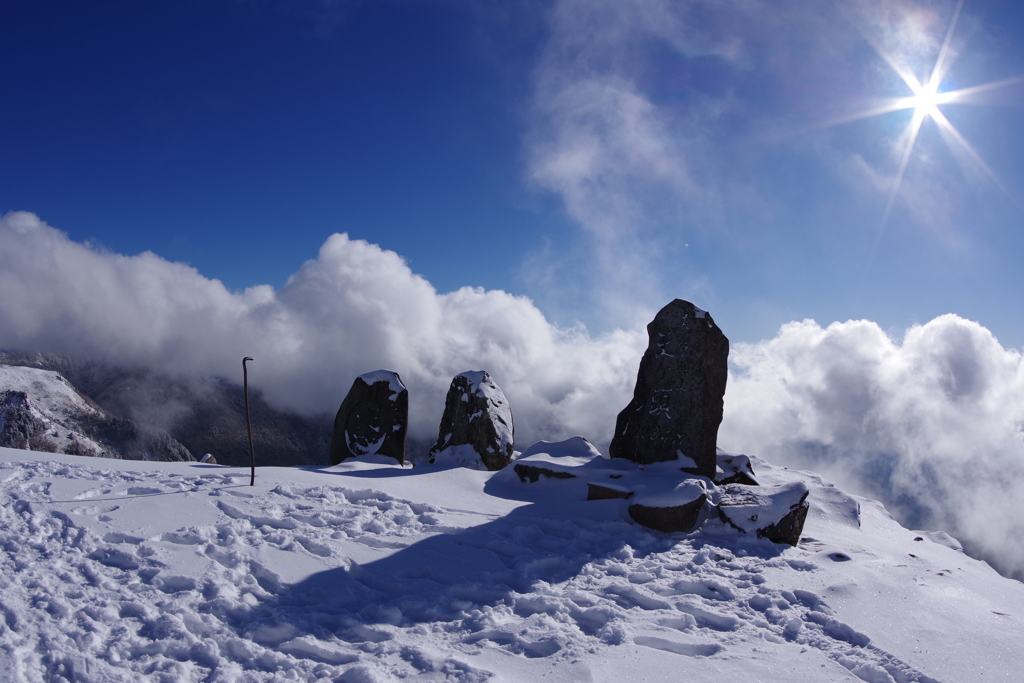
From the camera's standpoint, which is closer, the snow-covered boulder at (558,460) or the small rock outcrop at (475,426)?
the snow-covered boulder at (558,460)

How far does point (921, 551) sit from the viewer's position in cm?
802

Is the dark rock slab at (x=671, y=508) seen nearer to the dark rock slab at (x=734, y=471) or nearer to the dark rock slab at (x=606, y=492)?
the dark rock slab at (x=606, y=492)

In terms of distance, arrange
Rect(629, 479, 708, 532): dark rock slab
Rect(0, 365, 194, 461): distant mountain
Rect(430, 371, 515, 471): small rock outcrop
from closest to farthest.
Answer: Rect(629, 479, 708, 532): dark rock slab, Rect(430, 371, 515, 471): small rock outcrop, Rect(0, 365, 194, 461): distant mountain

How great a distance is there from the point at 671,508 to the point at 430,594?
376cm

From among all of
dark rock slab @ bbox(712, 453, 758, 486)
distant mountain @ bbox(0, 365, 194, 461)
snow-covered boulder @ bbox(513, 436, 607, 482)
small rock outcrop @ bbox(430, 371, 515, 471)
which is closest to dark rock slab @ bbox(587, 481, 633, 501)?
snow-covered boulder @ bbox(513, 436, 607, 482)

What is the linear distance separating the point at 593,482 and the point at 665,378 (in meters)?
2.83

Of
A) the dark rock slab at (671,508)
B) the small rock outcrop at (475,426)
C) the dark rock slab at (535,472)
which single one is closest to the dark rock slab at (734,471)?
the dark rock slab at (671,508)

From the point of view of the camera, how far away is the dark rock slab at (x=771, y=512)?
7.19 metres

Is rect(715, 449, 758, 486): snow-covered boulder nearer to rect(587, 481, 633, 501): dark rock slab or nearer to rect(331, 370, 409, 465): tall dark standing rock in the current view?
rect(587, 481, 633, 501): dark rock slab

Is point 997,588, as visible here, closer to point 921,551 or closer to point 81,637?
point 921,551

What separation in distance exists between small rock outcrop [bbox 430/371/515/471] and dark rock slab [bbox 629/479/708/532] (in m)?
5.71

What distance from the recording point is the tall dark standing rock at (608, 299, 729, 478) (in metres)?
9.83

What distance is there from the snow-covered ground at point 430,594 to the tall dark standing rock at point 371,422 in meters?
5.62

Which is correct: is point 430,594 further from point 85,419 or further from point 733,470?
point 85,419
